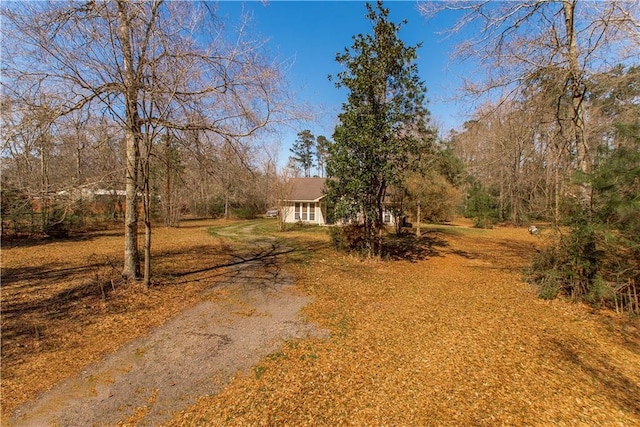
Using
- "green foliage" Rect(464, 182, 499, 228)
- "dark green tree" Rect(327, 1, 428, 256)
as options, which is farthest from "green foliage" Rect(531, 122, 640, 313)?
"green foliage" Rect(464, 182, 499, 228)

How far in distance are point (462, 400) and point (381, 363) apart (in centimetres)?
100

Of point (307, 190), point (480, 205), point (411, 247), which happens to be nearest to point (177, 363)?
point (411, 247)

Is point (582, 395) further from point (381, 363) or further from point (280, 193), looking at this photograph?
point (280, 193)

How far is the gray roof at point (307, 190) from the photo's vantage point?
22.6 metres

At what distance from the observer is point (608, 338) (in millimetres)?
4199

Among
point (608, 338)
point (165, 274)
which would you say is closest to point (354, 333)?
point (608, 338)

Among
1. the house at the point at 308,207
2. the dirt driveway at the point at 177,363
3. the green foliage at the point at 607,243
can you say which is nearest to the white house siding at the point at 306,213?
the house at the point at 308,207

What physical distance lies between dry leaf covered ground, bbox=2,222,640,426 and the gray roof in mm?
15308

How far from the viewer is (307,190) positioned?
953 inches

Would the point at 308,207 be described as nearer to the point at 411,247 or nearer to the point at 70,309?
the point at 411,247

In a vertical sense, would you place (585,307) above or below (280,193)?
below

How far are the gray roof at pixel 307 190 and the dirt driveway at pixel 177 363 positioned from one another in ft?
53.4

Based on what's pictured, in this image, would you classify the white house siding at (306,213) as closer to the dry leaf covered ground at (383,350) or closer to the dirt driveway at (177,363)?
the dry leaf covered ground at (383,350)

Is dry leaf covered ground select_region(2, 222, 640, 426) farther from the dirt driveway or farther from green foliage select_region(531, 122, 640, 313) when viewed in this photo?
green foliage select_region(531, 122, 640, 313)
